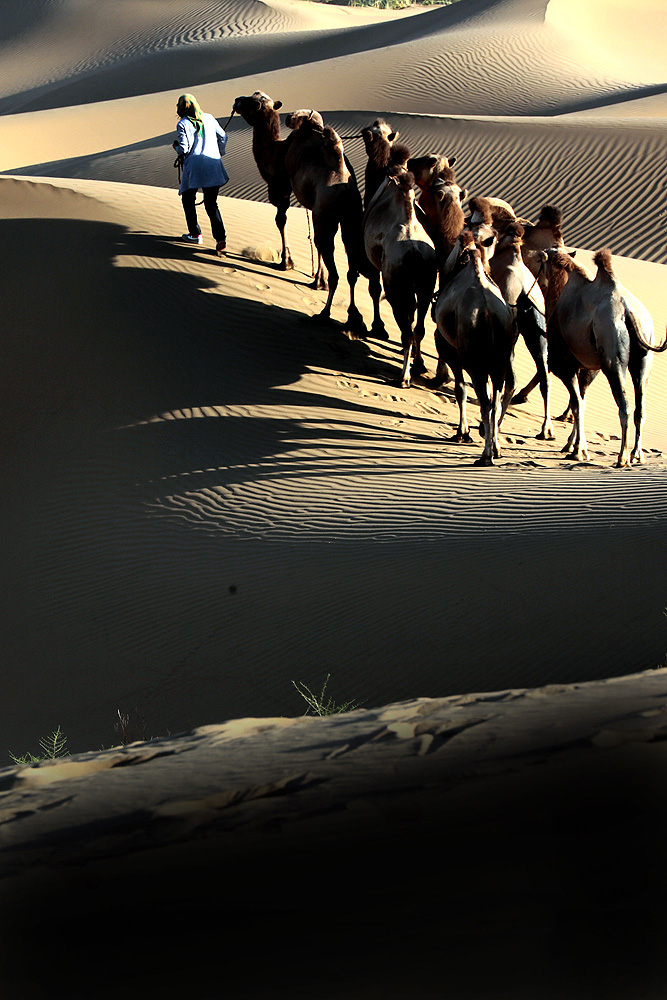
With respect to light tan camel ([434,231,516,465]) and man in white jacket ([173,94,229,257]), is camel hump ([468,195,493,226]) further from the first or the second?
man in white jacket ([173,94,229,257])

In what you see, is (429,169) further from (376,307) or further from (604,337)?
(604,337)

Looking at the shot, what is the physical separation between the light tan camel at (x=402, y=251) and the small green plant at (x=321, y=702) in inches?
216

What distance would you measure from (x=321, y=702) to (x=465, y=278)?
16.1 ft

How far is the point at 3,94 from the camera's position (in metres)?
56.6

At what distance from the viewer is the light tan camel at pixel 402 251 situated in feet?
35.6

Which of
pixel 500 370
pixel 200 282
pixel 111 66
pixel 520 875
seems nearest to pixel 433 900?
pixel 520 875

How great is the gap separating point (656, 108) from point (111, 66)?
116 ft

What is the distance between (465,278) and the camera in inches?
379

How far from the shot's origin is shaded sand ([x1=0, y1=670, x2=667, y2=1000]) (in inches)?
92.0

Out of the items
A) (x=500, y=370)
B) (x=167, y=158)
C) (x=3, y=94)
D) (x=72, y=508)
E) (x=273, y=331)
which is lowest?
(x=72, y=508)

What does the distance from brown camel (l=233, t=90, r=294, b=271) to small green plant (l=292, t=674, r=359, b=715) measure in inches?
298

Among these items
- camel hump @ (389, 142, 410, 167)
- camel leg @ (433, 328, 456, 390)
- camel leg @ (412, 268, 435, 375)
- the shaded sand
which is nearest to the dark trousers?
camel hump @ (389, 142, 410, 167)

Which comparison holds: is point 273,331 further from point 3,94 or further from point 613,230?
point 3,94

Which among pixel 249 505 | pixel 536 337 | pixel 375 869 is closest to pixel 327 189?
pixel 536 337
